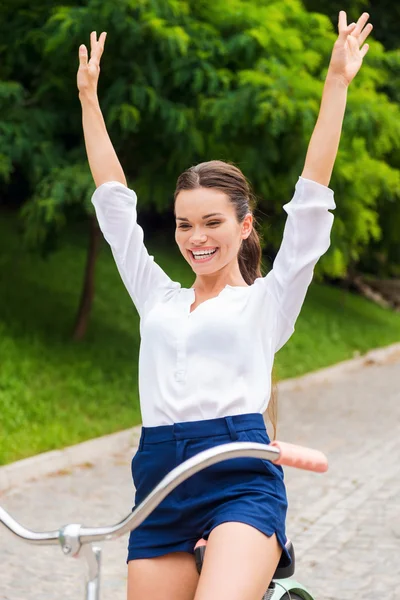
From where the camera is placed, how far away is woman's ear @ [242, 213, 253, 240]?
307cm

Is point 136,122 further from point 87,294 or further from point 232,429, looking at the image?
point 232,429

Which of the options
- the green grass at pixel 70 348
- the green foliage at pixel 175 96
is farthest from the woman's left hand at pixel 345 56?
the green foliage at pixel 175 96

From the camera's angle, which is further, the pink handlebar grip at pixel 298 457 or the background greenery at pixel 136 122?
the background greenery at pixel 136 122

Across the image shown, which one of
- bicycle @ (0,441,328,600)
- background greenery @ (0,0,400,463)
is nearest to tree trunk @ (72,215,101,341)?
background greenery @ (0,0,400,463)

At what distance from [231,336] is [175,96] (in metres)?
9.63

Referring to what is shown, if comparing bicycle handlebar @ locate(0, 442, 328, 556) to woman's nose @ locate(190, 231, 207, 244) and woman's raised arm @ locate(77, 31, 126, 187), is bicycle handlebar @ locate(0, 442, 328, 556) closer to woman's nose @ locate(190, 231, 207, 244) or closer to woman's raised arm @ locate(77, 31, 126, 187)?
woman's nose @ locate(190, 231, 207, 244)

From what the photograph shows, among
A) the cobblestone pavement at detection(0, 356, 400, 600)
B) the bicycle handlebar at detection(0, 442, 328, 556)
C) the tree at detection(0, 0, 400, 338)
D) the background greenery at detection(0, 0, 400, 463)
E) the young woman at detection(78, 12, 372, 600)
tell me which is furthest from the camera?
the tree at detection(0, 0, 400, 338)

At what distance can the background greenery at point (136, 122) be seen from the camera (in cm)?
1106

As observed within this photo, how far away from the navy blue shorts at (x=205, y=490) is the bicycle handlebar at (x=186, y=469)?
1.61 feet

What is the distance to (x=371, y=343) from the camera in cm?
1962

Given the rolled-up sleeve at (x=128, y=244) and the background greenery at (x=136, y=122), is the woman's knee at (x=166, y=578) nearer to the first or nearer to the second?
the rolled-up sleeve at (x=128, y=244)

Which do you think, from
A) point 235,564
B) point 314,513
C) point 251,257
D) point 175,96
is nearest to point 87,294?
point 175,96

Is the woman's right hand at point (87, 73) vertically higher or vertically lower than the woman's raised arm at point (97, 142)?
higher

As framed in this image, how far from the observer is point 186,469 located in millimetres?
2096
